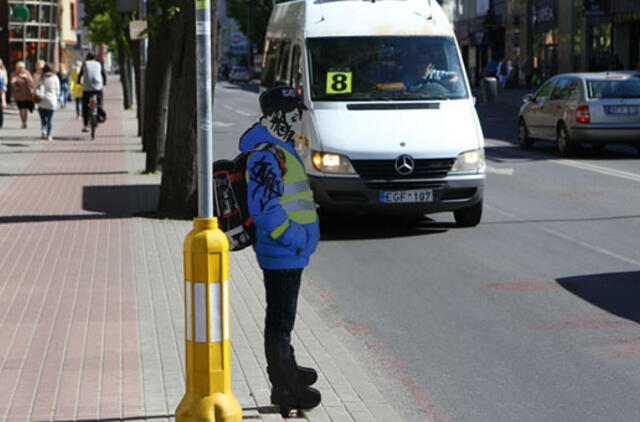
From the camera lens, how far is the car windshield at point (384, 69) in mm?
12281

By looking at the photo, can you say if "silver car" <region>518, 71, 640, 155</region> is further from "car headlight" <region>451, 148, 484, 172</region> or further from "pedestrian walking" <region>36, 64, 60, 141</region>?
"pedestrian walking" <region>36, 64, 60, 141</region>

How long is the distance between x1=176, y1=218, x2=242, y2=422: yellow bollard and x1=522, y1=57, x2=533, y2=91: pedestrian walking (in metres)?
50.3

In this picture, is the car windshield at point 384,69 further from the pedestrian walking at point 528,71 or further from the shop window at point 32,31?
the shop window at point 32,31

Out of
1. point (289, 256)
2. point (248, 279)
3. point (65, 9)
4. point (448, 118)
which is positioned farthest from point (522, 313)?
point (65, 9)

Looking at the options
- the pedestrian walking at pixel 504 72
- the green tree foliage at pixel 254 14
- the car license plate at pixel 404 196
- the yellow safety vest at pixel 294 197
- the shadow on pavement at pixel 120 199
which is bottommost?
the shadow on pavement at pixel 120 199

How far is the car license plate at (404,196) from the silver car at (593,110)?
9.99 m

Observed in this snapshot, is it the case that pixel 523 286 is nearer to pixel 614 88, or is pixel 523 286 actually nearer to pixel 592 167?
pixel 592 167

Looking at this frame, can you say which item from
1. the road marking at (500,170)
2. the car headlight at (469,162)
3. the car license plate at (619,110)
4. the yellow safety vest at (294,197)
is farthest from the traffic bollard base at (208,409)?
the car license plate at (619,110)

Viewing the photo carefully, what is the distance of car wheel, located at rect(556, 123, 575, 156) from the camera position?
838 inches

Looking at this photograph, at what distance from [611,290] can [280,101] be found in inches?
171

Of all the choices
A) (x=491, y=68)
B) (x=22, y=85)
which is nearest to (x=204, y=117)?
(x=22, y=85)

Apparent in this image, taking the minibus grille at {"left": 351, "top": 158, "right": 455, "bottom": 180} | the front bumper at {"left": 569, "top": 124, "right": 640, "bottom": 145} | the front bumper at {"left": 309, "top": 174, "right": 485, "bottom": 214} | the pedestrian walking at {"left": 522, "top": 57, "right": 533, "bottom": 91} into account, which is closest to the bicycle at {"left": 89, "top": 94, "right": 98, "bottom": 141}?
the front bumper at {"left": 569, "top": 124, "right": 640, "bottom": 145}

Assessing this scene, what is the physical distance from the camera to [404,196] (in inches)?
452

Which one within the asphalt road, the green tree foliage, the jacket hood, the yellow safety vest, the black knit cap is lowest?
the asphalt road
